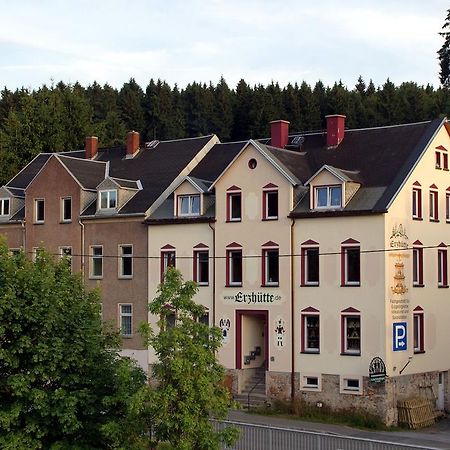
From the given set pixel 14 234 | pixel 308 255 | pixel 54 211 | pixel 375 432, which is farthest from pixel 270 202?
pixel 14 234

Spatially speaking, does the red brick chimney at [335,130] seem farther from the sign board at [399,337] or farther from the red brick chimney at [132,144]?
the red brick chimney at [132,144]

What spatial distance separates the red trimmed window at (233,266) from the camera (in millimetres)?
42344

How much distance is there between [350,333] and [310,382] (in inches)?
111

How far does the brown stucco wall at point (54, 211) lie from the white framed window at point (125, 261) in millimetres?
2944

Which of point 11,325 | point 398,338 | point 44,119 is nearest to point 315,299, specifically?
point 398,338

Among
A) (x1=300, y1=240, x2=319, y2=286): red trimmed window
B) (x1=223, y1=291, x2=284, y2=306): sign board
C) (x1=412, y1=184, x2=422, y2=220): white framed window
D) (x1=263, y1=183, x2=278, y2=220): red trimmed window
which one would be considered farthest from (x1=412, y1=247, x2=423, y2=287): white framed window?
(x1=263, y1=183, x2=278, y2=220): red trimmed window

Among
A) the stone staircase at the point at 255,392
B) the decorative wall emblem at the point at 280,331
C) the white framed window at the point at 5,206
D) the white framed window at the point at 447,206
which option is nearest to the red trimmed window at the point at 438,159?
the white framed window at the point at 447,206

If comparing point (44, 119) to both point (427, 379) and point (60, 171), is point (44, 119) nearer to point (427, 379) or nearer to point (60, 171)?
point (60, 171)

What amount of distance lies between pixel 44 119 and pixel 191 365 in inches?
2182

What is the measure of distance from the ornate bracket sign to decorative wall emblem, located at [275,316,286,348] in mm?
4476

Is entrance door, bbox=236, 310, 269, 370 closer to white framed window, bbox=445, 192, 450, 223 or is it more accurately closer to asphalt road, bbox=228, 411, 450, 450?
asphalt road, bbox=228, 411, 450, 450

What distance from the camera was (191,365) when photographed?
21031mm

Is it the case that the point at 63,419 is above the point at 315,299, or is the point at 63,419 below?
below

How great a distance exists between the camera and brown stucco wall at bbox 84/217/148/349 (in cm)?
4547
